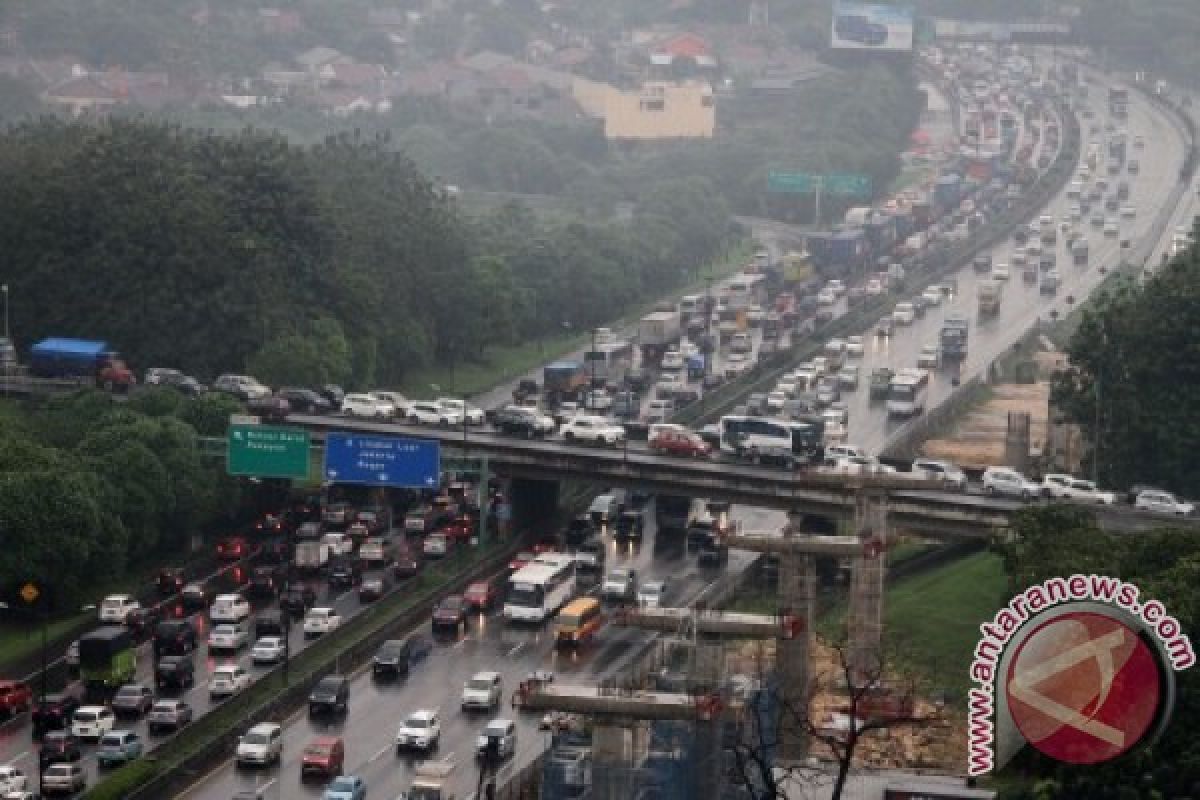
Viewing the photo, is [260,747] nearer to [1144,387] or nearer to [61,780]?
[61,780]

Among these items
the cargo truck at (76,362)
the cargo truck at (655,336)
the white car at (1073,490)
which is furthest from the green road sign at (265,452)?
the cargo truck at (655,336)

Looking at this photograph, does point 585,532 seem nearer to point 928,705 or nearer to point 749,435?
point 749,435

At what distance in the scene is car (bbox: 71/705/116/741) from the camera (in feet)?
222

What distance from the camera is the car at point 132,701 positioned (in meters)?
69.6

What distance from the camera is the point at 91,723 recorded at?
222 feet

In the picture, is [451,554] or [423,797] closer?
[423,797]

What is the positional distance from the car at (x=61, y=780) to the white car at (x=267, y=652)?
10642 mm

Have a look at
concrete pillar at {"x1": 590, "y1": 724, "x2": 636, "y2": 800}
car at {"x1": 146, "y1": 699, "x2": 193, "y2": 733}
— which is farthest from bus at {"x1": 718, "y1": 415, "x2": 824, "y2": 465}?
concrete pillar at {"x1": 590, "y1": 724, "x2": 636, "y2": 800}

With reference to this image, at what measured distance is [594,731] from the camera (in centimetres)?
5581

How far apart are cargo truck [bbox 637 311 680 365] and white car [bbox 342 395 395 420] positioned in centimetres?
3140

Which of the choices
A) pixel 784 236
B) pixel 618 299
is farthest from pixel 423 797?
pixel 784 236

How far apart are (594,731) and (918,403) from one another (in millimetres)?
64205

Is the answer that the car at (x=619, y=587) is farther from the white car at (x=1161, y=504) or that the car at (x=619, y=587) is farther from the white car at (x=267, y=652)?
the white car at (x=1161, y=504)

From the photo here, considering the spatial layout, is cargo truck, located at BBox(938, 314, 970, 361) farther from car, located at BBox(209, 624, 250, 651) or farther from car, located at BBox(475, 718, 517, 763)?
car, located at BBox(475, 718, 517, 763)
